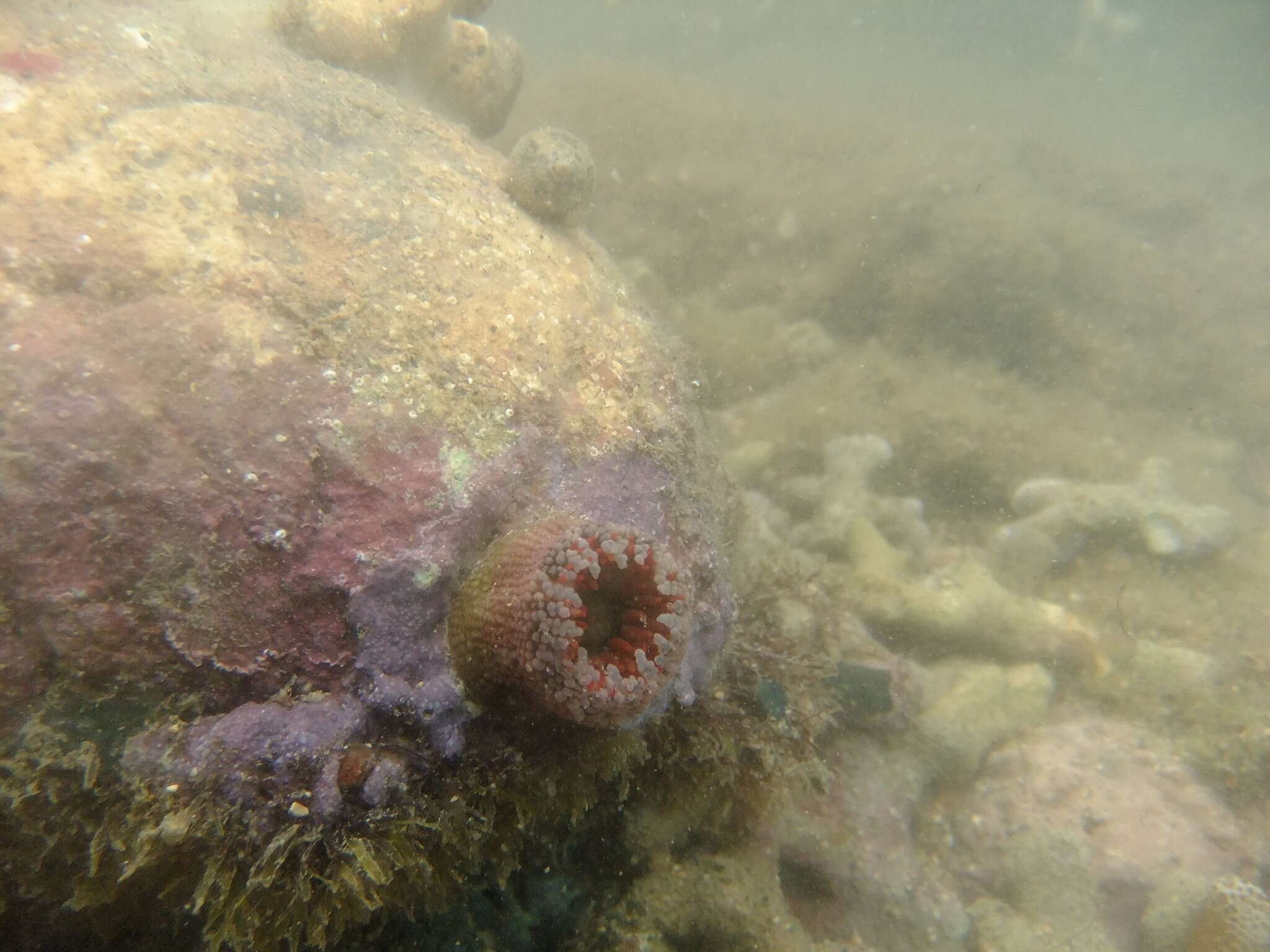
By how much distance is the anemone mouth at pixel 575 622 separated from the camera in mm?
2346

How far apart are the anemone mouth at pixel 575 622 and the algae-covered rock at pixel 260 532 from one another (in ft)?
0.10

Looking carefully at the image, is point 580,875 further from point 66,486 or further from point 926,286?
point 926,286

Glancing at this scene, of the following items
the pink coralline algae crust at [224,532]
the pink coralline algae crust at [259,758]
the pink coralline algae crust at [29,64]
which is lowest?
the pink coralline algae crust at [259,758]

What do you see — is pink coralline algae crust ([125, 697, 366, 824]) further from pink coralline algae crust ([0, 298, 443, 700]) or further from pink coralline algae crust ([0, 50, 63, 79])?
pink coralline algae crust ([0, 50, 63, 79])

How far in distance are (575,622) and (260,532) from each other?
4.78ft

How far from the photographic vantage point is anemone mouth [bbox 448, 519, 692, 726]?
2346 mm

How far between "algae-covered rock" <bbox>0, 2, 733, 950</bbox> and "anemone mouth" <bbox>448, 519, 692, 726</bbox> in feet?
0.10

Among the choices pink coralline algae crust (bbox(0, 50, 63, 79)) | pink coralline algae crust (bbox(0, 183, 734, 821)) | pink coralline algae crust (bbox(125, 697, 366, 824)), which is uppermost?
pink coralline algae crust (bbox(0, 50, 63, 79))

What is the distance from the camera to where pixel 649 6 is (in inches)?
2279

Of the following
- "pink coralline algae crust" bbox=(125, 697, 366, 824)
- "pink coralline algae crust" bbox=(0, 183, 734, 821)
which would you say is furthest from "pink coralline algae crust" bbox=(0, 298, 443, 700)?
"pink coralline algae crust" bbox=(125, 697, 366, 824)

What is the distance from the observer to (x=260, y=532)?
259 centimetres

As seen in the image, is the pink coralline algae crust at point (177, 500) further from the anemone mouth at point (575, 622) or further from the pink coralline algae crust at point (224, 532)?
the anemone mouth at point (575, 622)

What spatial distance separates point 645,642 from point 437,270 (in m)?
2.69

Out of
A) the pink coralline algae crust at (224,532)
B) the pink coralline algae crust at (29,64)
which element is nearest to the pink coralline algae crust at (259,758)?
the pink coralline algae crust at (224,532)
